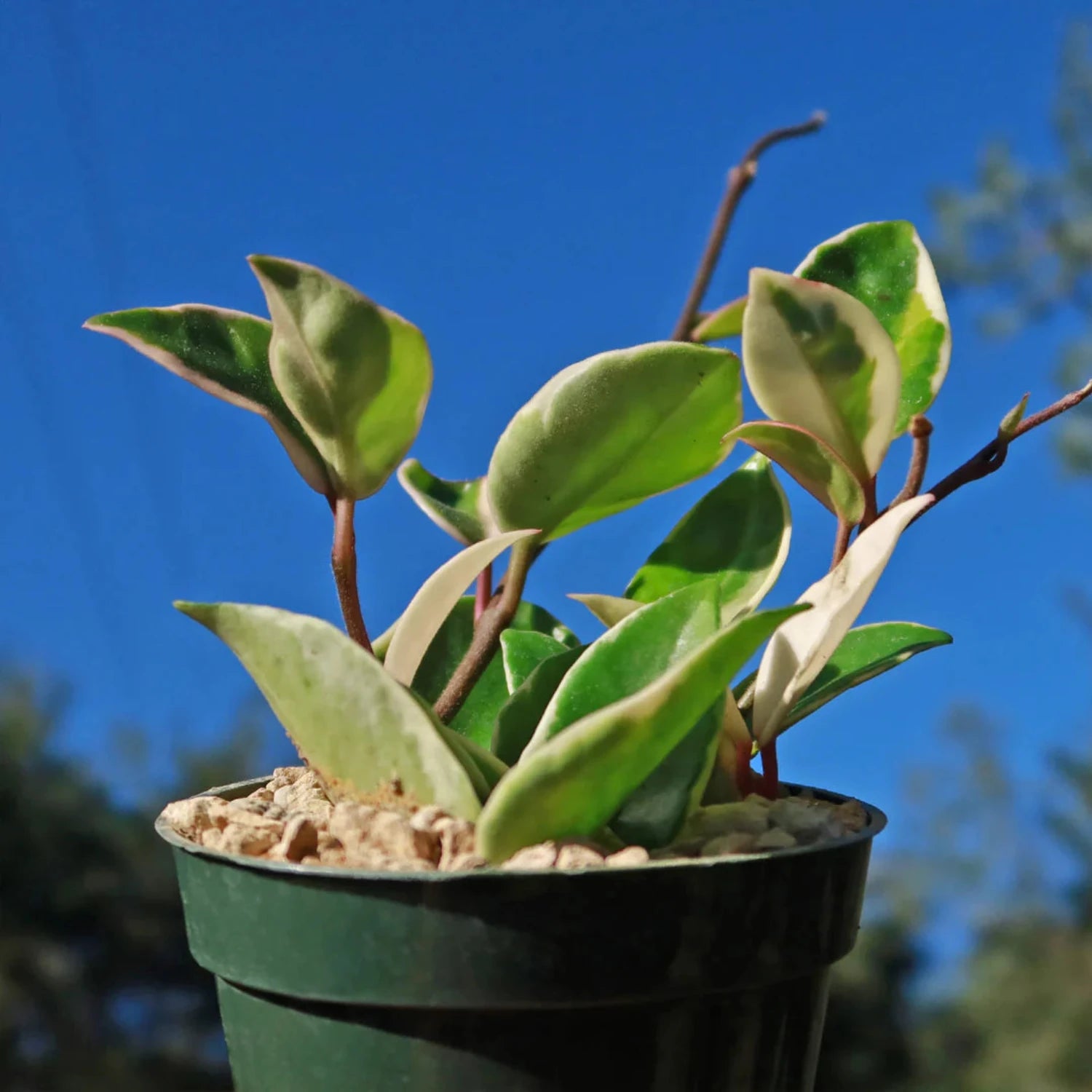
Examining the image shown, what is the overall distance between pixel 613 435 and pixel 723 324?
0.17 metres

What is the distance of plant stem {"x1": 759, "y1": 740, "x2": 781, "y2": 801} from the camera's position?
57 cm

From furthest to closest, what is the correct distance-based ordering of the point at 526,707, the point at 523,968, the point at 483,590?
the point at 483,590 → the point at 526,707 → the point at 523,968

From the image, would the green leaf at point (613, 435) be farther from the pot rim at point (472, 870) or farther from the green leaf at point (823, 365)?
the pot rim at point (472, 870)

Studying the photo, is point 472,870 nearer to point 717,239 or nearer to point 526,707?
point 526,707

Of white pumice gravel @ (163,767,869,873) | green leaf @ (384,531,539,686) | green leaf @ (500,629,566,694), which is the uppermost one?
green leaf @ (384,531,539,686)

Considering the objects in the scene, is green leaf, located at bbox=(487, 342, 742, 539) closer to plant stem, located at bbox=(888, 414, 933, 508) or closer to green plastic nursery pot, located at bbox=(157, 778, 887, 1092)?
plant stem, located at bbox=(888, 414, 933, 508)

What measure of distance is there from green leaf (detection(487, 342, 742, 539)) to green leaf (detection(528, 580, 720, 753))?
95mm

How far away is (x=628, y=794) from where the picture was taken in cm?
49

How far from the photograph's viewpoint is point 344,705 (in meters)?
0.50

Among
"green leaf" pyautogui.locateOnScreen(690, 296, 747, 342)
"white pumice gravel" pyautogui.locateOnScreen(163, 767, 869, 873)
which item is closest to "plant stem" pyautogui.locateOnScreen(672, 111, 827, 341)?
"green leaf" pyautogui.locateOnScreen(690, 296, 747, 342)

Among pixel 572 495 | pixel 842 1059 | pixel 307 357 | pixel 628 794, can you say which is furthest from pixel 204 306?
pixel 842 1059

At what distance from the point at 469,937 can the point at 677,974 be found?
8 cm

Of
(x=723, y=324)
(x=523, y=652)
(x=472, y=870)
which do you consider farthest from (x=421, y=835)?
(x=723, y=324)

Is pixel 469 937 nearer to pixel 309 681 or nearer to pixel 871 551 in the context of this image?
pixel 309 681
